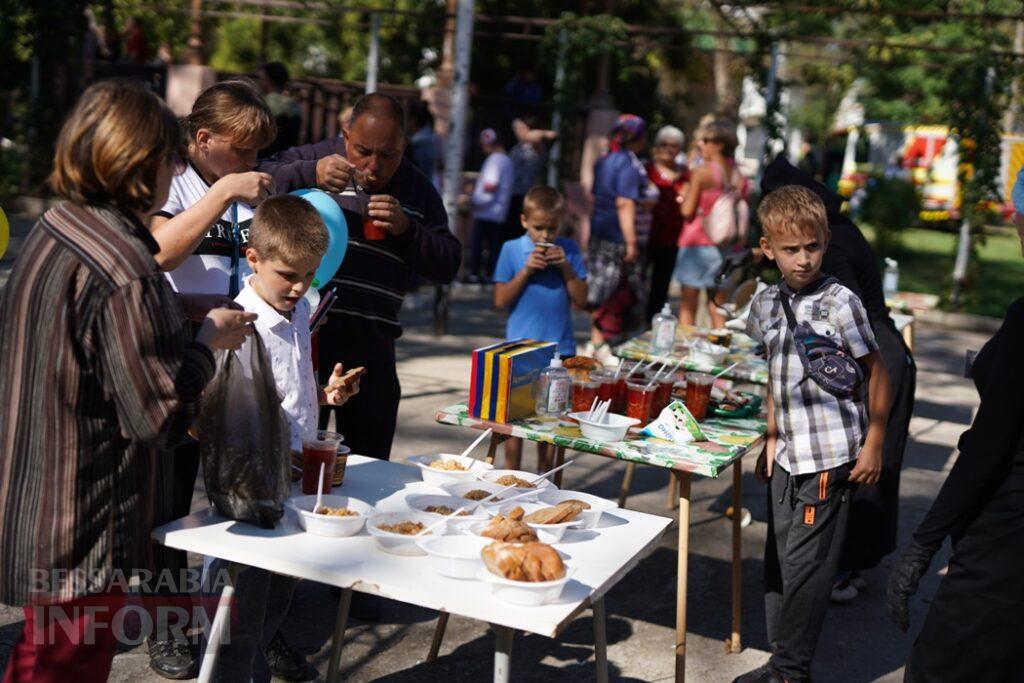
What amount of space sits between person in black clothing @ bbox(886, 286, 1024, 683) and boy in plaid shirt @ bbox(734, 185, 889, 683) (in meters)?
1.05

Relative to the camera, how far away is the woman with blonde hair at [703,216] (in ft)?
28.2

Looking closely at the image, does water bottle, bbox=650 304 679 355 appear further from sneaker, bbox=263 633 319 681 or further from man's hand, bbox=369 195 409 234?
sneaker, bbox=263 633 319 681

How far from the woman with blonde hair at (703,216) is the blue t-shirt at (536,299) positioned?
130 inches

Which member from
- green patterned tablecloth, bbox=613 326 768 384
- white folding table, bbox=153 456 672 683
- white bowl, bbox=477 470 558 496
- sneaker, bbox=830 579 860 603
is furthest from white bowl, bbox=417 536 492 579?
sneaker, bbox=830 579 860 603

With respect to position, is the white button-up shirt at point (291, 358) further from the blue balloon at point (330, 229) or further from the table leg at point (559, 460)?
the table leg at point (559, 460)

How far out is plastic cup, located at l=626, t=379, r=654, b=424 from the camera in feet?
13.7

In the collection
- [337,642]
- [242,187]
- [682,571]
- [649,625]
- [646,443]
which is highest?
[242,187]

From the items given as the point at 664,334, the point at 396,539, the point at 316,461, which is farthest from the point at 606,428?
the point at 664,334

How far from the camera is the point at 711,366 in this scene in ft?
17.1

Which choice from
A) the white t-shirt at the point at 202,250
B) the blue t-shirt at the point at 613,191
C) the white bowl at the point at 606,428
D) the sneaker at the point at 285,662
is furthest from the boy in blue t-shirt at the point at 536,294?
the blue t-shirt at the point at 613,191

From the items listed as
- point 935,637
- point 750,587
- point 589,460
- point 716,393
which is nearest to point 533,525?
point 935,637

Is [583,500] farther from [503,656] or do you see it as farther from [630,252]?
[630,252]

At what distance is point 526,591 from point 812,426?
5.51 feet

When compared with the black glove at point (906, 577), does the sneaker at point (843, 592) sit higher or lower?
lower
